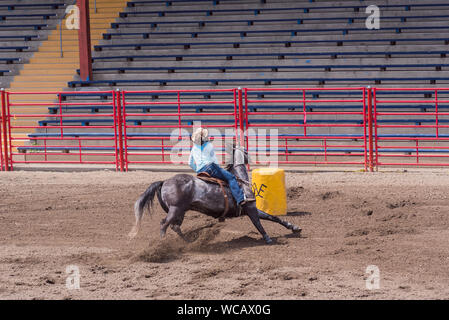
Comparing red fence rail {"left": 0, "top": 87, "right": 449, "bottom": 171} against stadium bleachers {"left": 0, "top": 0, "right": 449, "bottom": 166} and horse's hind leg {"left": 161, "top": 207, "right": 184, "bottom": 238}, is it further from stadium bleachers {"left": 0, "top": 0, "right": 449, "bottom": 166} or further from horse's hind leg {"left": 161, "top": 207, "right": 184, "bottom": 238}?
horse's hind leg {"left": 161, "top": 207, "right": 184, "bottom": 238}

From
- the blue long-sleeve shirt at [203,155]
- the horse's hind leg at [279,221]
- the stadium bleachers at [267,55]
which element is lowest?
the horse's hind leg at [279,221]

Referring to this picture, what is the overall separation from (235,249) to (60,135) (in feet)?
34.0

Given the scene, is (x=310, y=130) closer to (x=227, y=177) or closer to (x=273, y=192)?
(x=273, y=192)

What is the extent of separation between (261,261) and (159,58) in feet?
44.7

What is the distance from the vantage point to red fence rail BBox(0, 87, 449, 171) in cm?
1477

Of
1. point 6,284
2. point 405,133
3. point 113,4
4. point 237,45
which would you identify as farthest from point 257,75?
point 6,284

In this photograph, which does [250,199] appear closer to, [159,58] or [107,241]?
[107,241]

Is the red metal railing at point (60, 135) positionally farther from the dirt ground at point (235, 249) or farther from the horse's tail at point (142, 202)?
the horse's tail at point (142, 202)

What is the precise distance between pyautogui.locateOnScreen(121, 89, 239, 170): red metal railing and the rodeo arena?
0.07 meters

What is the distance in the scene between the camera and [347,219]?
9.21 metres

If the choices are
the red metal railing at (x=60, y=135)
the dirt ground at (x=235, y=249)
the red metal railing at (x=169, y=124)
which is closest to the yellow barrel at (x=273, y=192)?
the dirt ground at (x=235, y=249)

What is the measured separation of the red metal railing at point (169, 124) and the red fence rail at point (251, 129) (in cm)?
3

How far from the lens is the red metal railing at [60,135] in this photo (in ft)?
52.6

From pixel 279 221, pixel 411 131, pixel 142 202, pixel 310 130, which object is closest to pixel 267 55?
pixel 310 130
